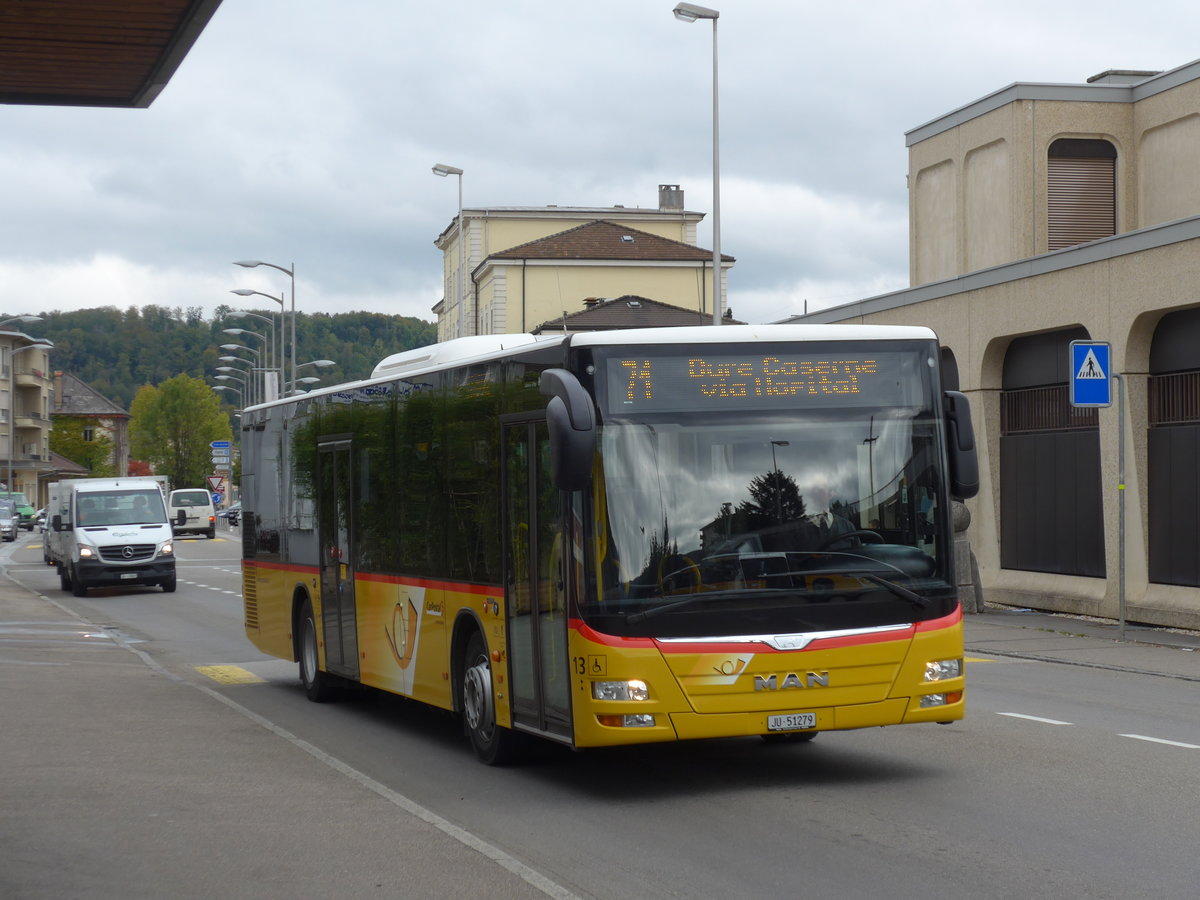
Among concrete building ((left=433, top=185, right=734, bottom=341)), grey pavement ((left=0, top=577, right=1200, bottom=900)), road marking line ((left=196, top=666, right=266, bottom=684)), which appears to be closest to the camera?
grey pavement ((left=0, top=577, right=1200, bottom=900))

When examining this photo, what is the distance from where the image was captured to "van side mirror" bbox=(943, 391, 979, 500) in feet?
32.1

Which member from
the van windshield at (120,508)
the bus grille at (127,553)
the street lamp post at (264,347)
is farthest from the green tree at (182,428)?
the bus grille at (127,553)

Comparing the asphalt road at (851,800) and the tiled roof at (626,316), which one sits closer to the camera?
the asphalt road at (851,800)

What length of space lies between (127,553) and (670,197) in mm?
62882

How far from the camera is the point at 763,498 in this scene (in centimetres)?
945

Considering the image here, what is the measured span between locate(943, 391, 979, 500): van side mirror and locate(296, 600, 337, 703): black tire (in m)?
7.07

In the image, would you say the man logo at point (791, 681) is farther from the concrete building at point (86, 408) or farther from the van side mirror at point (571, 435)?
the concrete building at point (86, 408)

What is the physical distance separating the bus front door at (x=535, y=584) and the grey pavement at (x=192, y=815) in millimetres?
983

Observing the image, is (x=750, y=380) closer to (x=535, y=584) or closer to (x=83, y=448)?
(x=535, y=584)

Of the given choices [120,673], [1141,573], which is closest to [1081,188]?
[1141,573]

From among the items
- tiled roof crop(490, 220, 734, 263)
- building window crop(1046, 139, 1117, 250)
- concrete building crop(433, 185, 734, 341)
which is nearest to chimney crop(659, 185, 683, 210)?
concrete building crop(433, 185, 734, 341)

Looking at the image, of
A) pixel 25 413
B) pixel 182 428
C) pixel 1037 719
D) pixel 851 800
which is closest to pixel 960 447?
pixel 851 800

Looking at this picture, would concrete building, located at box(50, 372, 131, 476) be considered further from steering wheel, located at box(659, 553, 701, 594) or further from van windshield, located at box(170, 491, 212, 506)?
steering wheel, located at box(659, 553, 701, 594)

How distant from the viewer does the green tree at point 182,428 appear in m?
145
